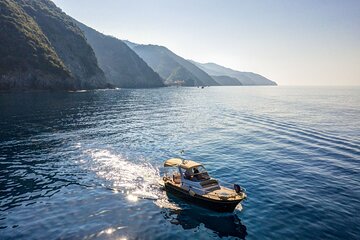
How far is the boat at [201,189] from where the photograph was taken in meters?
25.1

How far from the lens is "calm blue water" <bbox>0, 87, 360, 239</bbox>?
904 inches

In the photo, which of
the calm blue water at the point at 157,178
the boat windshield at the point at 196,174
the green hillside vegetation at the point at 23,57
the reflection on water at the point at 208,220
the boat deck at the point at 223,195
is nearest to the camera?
the reflection on water at the point at 208,220

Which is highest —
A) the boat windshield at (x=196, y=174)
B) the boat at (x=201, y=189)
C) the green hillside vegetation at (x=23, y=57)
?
the green hillside vegetation at (x=23, y=57)

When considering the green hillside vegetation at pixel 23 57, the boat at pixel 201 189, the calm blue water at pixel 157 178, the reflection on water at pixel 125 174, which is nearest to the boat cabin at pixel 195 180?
the boat at pixel 201 189

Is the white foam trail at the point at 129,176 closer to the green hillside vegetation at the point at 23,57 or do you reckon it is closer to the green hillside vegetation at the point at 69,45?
the green hillside vegetation at the point at 23,57

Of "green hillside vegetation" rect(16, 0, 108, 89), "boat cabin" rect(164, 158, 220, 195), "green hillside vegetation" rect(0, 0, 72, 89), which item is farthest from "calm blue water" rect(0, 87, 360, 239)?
"green hillside vegetation" rect(16, 0, 108, 89)

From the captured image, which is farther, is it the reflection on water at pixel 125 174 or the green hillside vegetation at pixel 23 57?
the green hillside vegetation at pixel 23 57

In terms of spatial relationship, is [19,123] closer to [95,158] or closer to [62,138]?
[62,138]

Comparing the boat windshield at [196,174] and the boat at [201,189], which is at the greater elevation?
the boat windshield at [196,174]

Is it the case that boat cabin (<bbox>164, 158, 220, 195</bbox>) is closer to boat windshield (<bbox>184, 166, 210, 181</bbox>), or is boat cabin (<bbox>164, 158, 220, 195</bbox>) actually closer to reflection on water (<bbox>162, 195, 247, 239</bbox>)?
A: boat windshield (<bbox>184, 166, 210, 181</bbox>)

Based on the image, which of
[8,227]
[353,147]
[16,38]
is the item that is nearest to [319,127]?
[353,147]

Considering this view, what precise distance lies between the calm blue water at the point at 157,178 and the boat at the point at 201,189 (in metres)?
0.88

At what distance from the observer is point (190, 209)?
2691 centimetres

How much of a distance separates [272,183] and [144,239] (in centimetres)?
1804
